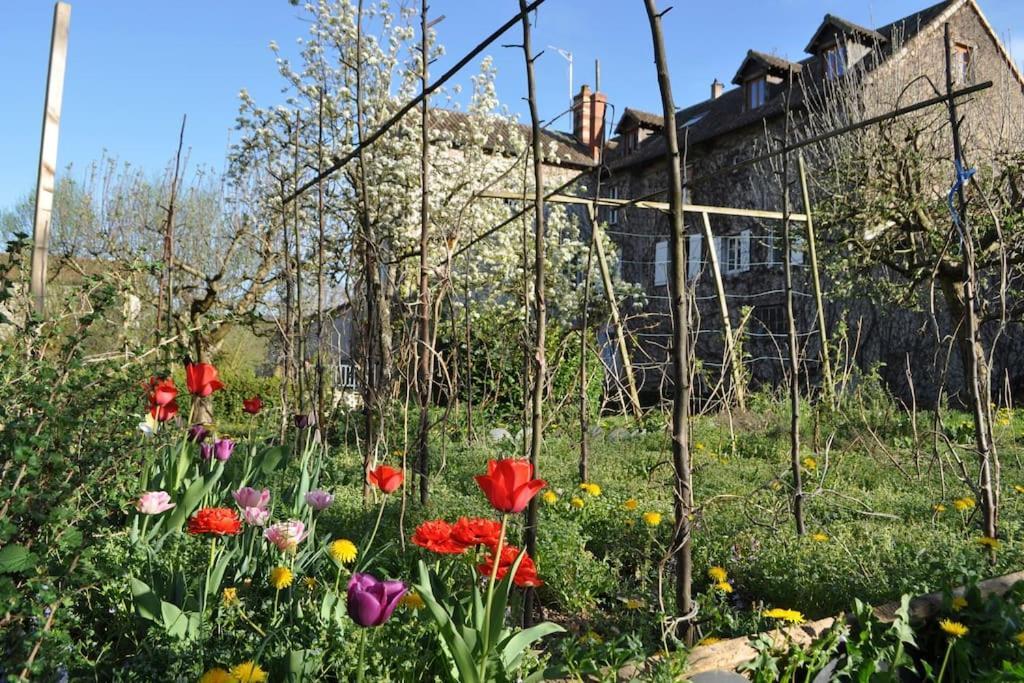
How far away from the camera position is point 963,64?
13805 mm

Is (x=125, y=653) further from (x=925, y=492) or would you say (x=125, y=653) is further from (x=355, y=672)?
(x=925, y=492)

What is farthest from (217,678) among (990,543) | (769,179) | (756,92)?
(756,92)

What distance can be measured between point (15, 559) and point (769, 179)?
14.6 metres

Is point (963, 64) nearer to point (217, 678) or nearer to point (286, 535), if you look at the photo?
point (286, 535)

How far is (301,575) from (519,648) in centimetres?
74

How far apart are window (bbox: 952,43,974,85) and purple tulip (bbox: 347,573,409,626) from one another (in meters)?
13.2

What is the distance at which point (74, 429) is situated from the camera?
2.14 m

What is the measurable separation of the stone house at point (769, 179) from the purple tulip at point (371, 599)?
9.67 metres

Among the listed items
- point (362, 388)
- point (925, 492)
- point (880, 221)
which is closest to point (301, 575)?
point (362, 388)

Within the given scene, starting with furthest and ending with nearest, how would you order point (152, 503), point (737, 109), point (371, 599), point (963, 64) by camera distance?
point (737, 109) < point (963, 64) < point (152, 503) < point (371, 599)

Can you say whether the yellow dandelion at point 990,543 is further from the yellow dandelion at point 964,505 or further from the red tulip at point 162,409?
the red tulip at point 162,409

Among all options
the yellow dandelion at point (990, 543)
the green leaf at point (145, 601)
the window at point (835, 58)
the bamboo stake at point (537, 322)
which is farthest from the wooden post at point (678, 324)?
the window at point (835, 58)

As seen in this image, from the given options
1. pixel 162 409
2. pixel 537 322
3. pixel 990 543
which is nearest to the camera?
pixel 537 322

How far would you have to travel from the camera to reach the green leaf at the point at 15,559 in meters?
1.61
